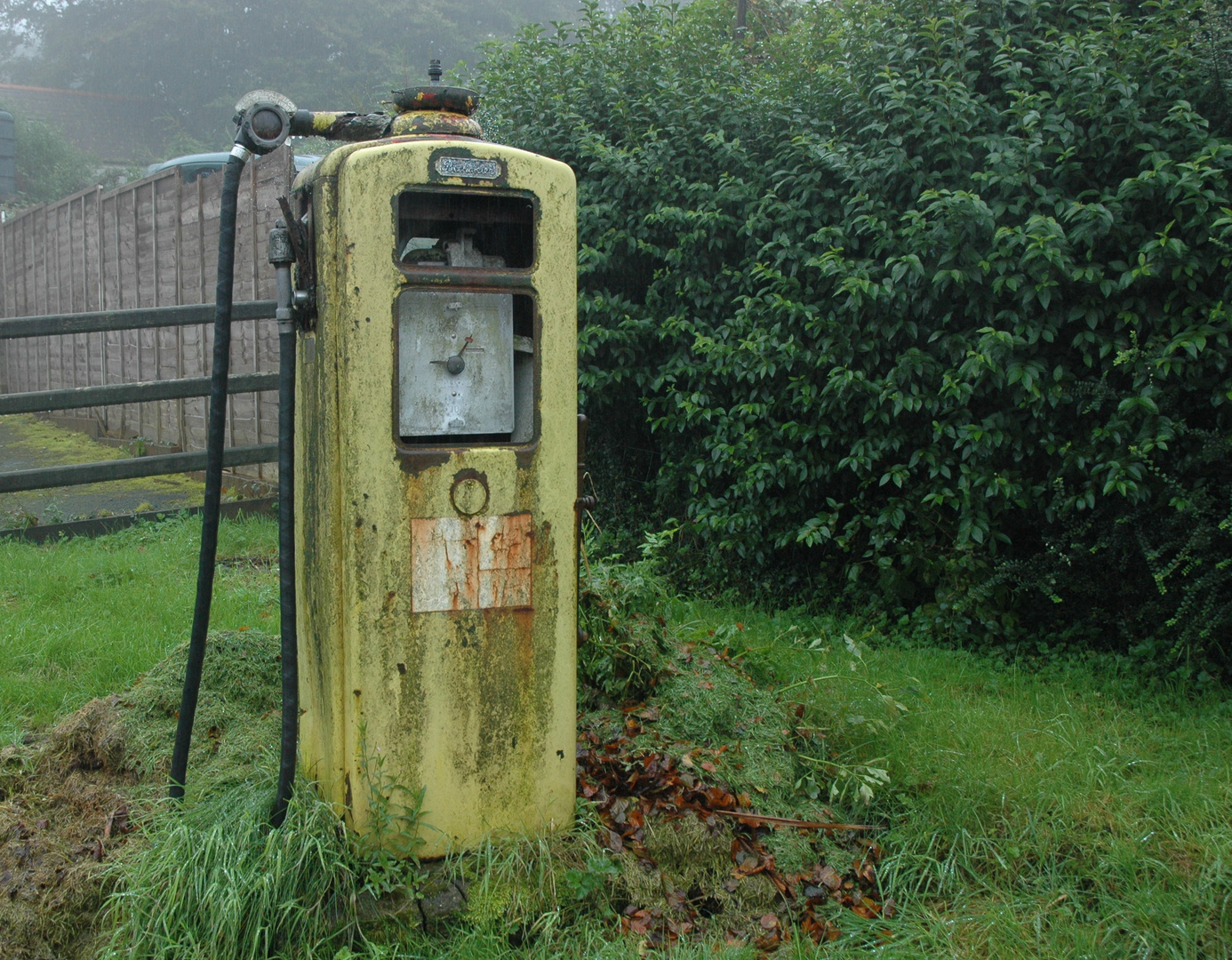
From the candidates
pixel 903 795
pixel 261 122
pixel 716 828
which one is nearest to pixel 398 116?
pixel 261 122

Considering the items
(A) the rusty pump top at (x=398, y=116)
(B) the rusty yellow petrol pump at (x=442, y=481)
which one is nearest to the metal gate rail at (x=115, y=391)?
(A) the rusty pump top at (x=398, y=116)

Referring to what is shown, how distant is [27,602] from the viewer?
15.4 feet

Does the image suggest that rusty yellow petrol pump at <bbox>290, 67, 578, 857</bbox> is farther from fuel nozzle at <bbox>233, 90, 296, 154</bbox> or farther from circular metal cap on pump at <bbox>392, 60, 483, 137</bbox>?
fuel nozzle at <bbox>233, 90, 296, 154</bbox>

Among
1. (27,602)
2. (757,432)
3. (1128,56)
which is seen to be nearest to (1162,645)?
(757,432)

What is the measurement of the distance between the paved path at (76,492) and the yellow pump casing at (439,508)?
4.81 m

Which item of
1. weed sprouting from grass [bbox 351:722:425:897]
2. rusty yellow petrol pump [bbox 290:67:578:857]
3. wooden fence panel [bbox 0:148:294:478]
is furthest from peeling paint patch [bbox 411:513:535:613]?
wooden fence panel [bbox 0:148:294:478]

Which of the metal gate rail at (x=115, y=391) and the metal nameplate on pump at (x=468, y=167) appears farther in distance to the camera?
the metal gate rail at (x=115, y=391)

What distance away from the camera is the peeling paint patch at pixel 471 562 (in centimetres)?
259

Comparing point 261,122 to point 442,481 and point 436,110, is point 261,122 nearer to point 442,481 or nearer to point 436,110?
point 436,110

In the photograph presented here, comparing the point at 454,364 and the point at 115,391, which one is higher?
the point at 115,391

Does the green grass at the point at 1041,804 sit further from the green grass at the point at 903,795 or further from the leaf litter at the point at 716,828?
the leaf litter at the point at 716,828

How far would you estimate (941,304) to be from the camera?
15.4 feet

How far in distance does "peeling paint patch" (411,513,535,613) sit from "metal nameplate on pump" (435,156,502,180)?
879mm

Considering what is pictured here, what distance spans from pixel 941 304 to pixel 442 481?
299 centimetres
